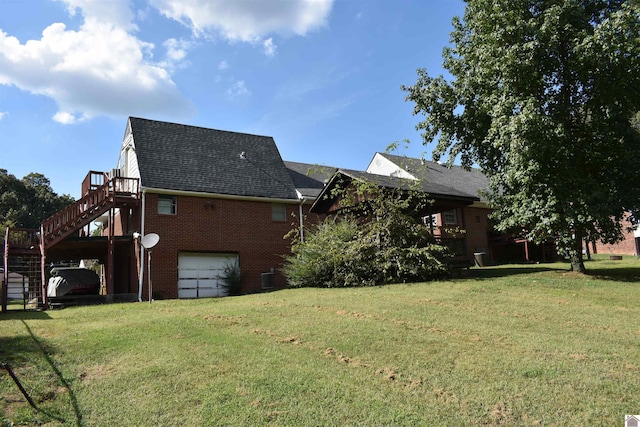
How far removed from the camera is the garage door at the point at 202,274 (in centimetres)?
1820

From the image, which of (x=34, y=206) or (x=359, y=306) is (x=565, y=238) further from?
(x=34, y=206)

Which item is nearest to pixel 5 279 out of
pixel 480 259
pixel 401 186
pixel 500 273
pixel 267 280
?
pixel 267 280

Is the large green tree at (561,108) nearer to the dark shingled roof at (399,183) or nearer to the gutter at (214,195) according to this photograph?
the dark shingled roof at (399,183)

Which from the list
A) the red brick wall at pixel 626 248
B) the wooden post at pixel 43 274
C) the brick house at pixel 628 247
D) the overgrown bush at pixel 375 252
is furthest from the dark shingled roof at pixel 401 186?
the red brick wall at pixel 626 248

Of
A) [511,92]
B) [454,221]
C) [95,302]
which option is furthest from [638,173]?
[95,302]

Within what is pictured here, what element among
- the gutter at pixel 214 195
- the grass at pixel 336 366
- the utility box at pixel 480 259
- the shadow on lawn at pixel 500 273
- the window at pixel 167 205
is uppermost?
the gutter at pixel 214 195

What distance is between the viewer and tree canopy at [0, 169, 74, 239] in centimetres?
4253

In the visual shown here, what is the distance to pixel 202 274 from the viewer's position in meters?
18.6

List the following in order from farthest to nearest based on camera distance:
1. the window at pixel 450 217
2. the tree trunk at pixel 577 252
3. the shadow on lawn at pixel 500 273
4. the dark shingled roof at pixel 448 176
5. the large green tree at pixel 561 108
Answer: the dark shingled roof at pixel 448 176 → the window at pixel 450 217 → the shadow on lawn at pixel 500 273 → the tree trunk at pixel 577 252 → the large green tree at pixel 561 108

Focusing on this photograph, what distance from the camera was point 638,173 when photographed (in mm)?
13516

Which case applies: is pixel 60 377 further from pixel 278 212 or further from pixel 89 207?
pixel 278 212

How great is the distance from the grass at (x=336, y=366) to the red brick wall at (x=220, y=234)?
7433 millimetres

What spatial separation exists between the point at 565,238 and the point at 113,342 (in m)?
12.8

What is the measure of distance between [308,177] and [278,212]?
12.1ft
